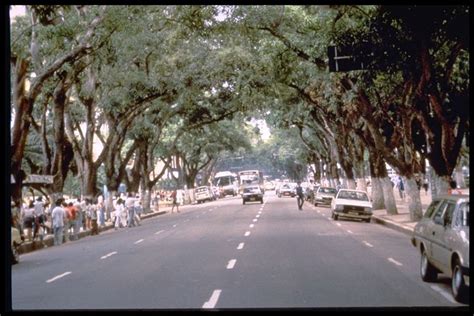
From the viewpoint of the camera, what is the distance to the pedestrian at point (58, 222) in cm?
2720

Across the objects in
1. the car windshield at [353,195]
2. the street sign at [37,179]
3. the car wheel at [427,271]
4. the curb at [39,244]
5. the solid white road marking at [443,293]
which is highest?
the street sign at [37,179]

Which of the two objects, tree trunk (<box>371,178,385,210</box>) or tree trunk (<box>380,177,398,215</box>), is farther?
tree trunk (<box>371,178,385,210</box>)

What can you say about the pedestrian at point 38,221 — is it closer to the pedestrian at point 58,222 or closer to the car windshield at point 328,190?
the pedestrian at point 58,222

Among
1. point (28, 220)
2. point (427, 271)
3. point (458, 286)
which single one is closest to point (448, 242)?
point (458, 286)

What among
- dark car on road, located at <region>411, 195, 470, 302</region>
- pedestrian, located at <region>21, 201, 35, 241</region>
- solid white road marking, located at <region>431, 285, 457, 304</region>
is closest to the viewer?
dark car on road, located at <region>411, 195, 470, 302</region>

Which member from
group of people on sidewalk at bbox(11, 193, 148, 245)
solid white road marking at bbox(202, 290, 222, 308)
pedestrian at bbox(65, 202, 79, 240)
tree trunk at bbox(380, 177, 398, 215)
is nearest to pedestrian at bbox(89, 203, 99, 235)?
group of people on sidewalk at bbox(11, 193, 148, 245)

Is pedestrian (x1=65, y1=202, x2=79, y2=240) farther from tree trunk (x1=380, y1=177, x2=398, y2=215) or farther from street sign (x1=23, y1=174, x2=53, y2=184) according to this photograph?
tree trunk (x1=380, y1=177, x2=398, y2=215)

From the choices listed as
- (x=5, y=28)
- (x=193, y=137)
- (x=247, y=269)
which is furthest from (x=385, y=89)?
(x=193, y=137)

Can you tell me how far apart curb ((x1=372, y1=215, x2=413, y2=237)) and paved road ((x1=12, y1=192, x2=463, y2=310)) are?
386 millimetres

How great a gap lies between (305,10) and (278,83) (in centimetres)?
913

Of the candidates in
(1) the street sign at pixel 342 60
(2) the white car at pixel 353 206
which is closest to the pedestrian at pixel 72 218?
(2) the white car at pixel 353 206

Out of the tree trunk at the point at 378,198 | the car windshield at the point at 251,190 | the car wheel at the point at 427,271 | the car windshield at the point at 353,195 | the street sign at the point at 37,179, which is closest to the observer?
the car wheel at the point at 427,271

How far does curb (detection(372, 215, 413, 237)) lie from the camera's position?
2578 cm

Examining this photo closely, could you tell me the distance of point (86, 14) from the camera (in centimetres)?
2305
